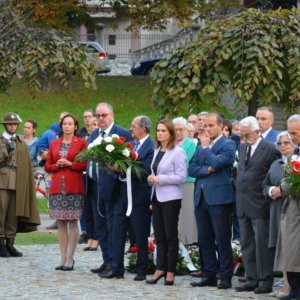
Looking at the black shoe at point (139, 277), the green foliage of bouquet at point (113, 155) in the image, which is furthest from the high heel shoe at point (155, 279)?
the green foliage of bouquet at point (113, 155)

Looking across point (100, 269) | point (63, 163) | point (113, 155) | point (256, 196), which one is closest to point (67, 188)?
point (63, 163)

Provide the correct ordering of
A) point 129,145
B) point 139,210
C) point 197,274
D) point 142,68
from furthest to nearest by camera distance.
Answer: point 142,68
point 197,274
point 139,210
point 129,145

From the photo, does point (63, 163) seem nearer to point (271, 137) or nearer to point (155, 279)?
point (155, 279)

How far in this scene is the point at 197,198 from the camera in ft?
41.5

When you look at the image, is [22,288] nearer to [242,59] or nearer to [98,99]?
[242,59]

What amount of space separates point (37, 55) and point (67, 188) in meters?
5.58

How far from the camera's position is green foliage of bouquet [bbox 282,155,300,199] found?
11.1 m

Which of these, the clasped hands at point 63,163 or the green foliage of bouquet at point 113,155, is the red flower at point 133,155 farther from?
the clasped hands at point 63,163

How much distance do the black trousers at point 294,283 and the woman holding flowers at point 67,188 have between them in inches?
129

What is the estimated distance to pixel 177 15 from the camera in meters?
40.9

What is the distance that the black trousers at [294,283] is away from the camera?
11.5 metres

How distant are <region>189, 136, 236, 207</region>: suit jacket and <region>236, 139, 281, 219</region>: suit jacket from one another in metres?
0.30

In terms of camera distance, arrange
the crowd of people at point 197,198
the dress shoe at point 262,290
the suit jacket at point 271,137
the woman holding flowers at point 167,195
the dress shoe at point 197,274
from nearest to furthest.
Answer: the crowd of people at point 197,198
the dress shoe at point 262,290
the woman holding flowers at point 167,195
the suit jacket at point 271,137
the dress shoe at point 197,274

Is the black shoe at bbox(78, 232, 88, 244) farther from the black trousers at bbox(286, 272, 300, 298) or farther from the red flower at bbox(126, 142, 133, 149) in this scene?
the black trousers at bbox(286, 272, 300, 298)
